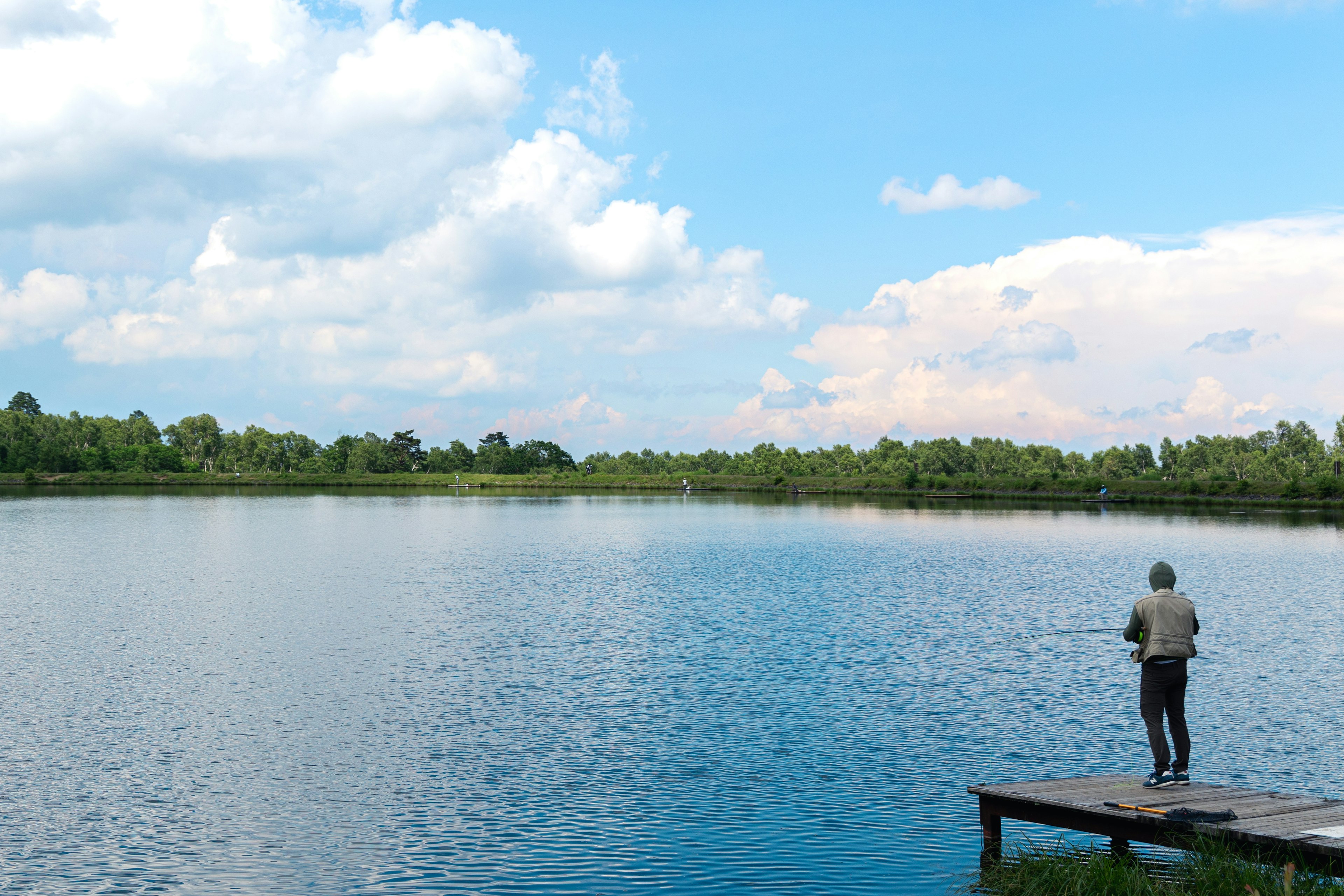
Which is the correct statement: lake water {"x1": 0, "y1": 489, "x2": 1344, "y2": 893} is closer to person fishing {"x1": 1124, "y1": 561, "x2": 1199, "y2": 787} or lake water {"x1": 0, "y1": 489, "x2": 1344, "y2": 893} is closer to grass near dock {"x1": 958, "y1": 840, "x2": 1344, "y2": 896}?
grass near dock {"x1": 958, "y1": 840, "x2": 1344, "y2": 896}

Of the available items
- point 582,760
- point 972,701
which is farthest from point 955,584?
point 582,760

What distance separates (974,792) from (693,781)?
18.3 feet

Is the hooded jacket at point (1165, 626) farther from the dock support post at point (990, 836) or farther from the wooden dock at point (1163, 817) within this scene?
the dock support post at point (990, 836)

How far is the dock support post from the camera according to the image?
1435 centimetres

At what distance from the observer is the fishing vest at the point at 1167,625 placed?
1395 centimetres

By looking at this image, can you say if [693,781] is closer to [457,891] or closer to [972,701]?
[457,891]

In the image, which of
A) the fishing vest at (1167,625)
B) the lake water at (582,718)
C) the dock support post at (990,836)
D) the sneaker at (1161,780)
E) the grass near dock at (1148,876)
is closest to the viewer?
the grass near dock at (1148,876)

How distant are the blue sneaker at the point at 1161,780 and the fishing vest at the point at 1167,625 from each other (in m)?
1.65

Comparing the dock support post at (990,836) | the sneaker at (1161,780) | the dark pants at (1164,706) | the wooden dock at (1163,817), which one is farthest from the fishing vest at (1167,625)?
the dock support post at (990,836)

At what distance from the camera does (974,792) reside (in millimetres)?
14305

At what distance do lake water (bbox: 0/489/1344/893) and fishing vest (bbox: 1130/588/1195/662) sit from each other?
4.09m

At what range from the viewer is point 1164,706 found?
14.7 metres

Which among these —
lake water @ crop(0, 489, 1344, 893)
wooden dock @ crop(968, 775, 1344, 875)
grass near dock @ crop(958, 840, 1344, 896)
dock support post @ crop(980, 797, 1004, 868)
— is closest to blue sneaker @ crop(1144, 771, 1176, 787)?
wooden dock @ crop(968, 775, 1344, 875)

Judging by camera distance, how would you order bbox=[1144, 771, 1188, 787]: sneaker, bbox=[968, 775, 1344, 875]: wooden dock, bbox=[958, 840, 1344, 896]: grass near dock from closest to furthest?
1. bbox=[958, 840, 1344, 896]: grass near dock
2. bbox=[968, 775, 1344, 875]: wooden dock
3. bbox=[1144, 771, 1188, 787]: sneaker
